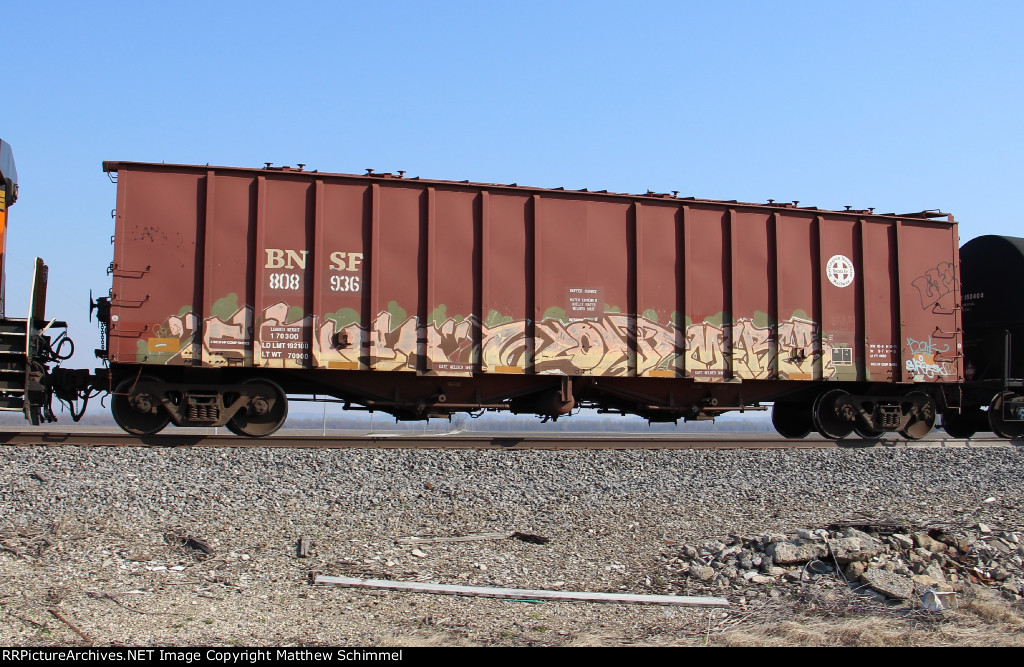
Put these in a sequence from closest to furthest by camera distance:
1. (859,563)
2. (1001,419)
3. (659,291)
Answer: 1. (859,563)
2. (659,291)
3. (1001,419)

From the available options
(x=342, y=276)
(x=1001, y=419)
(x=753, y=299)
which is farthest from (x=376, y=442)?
(x=1001, y=419)

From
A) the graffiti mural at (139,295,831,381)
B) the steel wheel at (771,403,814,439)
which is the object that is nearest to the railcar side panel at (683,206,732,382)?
the graffiti mural at (139,295,831,381)

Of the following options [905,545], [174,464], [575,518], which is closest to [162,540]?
[174,464]

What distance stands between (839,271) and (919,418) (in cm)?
279

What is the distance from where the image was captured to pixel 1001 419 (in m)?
12.5

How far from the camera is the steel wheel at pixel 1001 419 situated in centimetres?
1245

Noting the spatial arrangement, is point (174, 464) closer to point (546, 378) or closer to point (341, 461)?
point (341, 461)

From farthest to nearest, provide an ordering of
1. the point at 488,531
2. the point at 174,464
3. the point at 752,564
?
the point at 174,464, the point at 488,531, the point at 752,564

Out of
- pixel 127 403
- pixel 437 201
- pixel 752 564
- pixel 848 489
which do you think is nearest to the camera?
pixel 752 564

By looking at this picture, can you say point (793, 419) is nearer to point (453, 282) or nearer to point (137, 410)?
point (453, 282)

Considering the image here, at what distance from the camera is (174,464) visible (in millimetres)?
8250

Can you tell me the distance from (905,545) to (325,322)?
7.37 meters

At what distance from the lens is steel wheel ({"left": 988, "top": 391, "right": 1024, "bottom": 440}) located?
40.8 ft

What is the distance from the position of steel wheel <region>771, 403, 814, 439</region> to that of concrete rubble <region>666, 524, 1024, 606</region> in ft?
18.2
